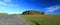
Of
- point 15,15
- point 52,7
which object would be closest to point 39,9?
point 52,7

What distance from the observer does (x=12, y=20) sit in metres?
2.35

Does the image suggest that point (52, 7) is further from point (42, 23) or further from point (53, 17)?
point (42, 23)

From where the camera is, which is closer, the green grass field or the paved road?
the paved road

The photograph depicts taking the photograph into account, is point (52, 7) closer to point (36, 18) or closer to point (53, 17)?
point (53, 17)

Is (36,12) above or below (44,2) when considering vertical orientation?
below

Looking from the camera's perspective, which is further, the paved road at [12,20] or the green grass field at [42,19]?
the green grass field at [42,19]

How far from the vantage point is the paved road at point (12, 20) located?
7.51 feet

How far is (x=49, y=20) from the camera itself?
2.43m

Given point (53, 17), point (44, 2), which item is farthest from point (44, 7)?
point (53, 17)

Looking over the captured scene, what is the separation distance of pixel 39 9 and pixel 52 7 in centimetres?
25

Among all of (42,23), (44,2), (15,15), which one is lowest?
(42,23)

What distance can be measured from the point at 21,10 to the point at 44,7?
440 millimetres

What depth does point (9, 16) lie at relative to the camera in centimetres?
240

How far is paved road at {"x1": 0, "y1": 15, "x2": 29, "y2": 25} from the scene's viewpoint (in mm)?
2288
